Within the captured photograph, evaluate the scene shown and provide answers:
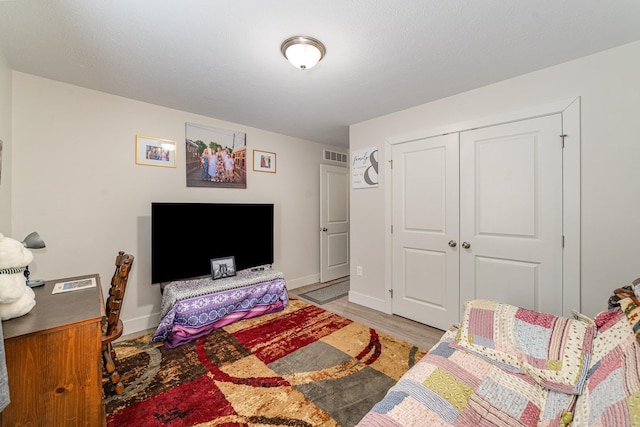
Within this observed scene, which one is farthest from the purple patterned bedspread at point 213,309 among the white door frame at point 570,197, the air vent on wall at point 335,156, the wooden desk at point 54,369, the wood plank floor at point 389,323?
the white door frame at point 570,197

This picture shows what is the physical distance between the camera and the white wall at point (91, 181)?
7.41 ft

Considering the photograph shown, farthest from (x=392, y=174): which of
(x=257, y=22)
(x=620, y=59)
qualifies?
(x=257, y=22)

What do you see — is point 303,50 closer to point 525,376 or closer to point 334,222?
point 525,376

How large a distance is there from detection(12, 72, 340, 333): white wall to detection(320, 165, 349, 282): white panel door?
182 centimetres

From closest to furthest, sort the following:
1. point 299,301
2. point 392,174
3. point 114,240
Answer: point 114,240 → point 392,174 → point 299,301

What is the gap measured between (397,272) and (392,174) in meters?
1.16

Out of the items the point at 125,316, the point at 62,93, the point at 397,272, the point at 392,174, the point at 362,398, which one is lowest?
the point at 362,398

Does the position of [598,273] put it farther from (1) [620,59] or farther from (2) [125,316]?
(2) [125,316]

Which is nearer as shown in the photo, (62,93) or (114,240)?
(62,93)

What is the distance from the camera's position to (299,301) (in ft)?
11.8

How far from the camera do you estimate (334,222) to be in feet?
15.6

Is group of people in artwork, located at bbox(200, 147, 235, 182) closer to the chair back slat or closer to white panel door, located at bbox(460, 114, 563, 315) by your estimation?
the chair back slat

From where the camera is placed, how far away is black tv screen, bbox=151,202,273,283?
107 inches

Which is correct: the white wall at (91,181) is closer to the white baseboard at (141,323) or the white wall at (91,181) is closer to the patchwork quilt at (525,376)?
the white baseboard at (141,323)
